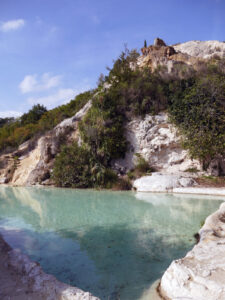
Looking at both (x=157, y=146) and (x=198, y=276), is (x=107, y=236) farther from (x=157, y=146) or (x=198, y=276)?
(x=157, y=146)

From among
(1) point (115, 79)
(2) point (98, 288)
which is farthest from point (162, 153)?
(2) point (98, 288)

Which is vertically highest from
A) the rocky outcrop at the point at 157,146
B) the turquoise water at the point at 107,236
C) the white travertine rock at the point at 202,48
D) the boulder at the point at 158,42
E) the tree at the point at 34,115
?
the white travertine rock at the point at 202,48

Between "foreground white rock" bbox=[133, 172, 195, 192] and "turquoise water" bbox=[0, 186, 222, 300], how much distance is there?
1404 mm

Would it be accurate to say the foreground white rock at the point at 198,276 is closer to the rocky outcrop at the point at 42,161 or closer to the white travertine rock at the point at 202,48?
the rocky outcrop at the point at 42,161

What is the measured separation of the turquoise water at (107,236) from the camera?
3742 millimetres

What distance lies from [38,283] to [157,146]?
41.3 ft

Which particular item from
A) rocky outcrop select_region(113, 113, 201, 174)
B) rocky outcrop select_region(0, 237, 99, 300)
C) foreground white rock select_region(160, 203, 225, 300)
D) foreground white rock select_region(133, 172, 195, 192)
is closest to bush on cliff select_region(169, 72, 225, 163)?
rocky outcrop select_region(113, 113, 201, 174)

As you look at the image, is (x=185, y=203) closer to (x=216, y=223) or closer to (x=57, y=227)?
(x=216, y=223)

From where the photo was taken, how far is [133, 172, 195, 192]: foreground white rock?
1148 centimetres

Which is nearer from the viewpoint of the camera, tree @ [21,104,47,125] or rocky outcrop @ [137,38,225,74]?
rocky outcrop @ [137,38,225,74]

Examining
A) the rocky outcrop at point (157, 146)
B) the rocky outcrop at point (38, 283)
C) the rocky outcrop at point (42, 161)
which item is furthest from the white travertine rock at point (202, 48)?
the rocky outcrop at point (38, 283)

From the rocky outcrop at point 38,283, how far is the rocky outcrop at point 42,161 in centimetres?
1176

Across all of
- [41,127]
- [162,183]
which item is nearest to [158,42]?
[41,127]

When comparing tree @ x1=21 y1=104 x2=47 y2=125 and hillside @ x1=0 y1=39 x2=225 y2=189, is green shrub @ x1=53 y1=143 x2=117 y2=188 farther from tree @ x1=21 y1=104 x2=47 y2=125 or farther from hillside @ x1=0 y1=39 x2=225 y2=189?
tree @ x1=21 y1=104 x2=47 y2=125
